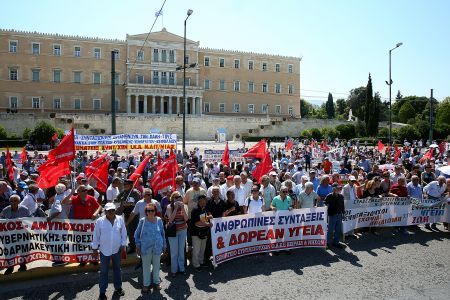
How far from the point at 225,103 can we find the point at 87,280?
2592 inches

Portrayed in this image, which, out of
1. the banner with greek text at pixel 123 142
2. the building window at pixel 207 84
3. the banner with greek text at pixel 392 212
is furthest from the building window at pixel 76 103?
the banner with greek text at pixel 392 212

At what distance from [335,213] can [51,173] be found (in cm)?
704

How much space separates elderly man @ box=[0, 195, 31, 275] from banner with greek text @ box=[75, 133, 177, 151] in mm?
10910

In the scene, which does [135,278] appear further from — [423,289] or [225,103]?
[225,103]

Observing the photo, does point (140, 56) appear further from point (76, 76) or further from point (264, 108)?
point (264, 108)

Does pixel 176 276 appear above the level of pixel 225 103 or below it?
below

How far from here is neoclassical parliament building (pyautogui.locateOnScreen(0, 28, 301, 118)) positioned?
59.2 m

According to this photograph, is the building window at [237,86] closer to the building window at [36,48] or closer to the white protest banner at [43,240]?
the building window at [36,48]

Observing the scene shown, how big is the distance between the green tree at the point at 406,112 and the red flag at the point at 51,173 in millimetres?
84184

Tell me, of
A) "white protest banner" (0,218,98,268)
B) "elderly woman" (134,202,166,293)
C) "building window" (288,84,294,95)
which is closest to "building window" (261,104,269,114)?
"building window" (288,84,294,95)

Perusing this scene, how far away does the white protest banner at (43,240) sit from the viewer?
277 inches

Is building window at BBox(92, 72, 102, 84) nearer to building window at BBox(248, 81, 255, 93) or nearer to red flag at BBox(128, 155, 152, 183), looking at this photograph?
building window at BBox(248, 81, 255, 93)

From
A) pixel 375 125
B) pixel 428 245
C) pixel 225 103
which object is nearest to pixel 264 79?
pixel 225 103

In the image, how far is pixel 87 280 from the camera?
712 cm
